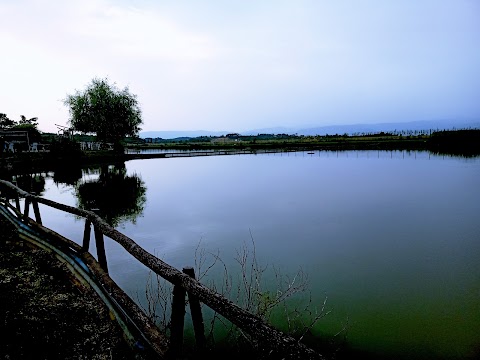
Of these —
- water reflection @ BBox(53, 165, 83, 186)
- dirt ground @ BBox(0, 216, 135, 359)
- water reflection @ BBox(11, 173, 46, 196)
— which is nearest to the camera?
dirt ground @ BBox(0, 216, 135, 359)

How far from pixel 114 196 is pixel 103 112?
3184 cm

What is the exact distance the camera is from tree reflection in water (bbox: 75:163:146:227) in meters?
20.4

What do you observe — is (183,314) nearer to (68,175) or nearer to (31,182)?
(31,182)

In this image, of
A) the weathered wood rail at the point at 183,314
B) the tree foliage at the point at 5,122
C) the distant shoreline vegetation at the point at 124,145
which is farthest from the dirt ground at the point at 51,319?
the tree foliage at the point at 5,122

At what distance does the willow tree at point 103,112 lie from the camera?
2104 inches

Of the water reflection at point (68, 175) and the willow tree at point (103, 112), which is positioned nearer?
the water reflection at point (68, 175)

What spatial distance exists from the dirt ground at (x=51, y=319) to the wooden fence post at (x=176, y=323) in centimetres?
79

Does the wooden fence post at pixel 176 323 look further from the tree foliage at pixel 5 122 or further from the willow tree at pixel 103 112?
the tree foliage at pixel 5 122

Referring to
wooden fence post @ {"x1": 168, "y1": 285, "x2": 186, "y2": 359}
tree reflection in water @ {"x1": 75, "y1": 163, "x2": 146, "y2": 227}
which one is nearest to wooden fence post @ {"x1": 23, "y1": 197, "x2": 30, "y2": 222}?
tree reflection in water @ {"x1": 75, "y1": 163, "x2": 146, "y2": 227}

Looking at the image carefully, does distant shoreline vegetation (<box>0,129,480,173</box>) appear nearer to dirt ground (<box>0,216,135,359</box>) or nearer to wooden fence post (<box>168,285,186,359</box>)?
dirt ground (<box>0,216,135,359</box>)

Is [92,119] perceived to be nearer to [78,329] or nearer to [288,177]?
[288,177]

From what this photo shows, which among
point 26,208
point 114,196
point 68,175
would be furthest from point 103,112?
point 26,208

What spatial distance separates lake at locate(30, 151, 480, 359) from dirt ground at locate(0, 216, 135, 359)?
12.0 ft

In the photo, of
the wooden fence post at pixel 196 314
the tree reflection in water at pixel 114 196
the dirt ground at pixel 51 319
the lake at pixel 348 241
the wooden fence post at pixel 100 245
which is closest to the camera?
the wooden fence post at pixel 196 314
